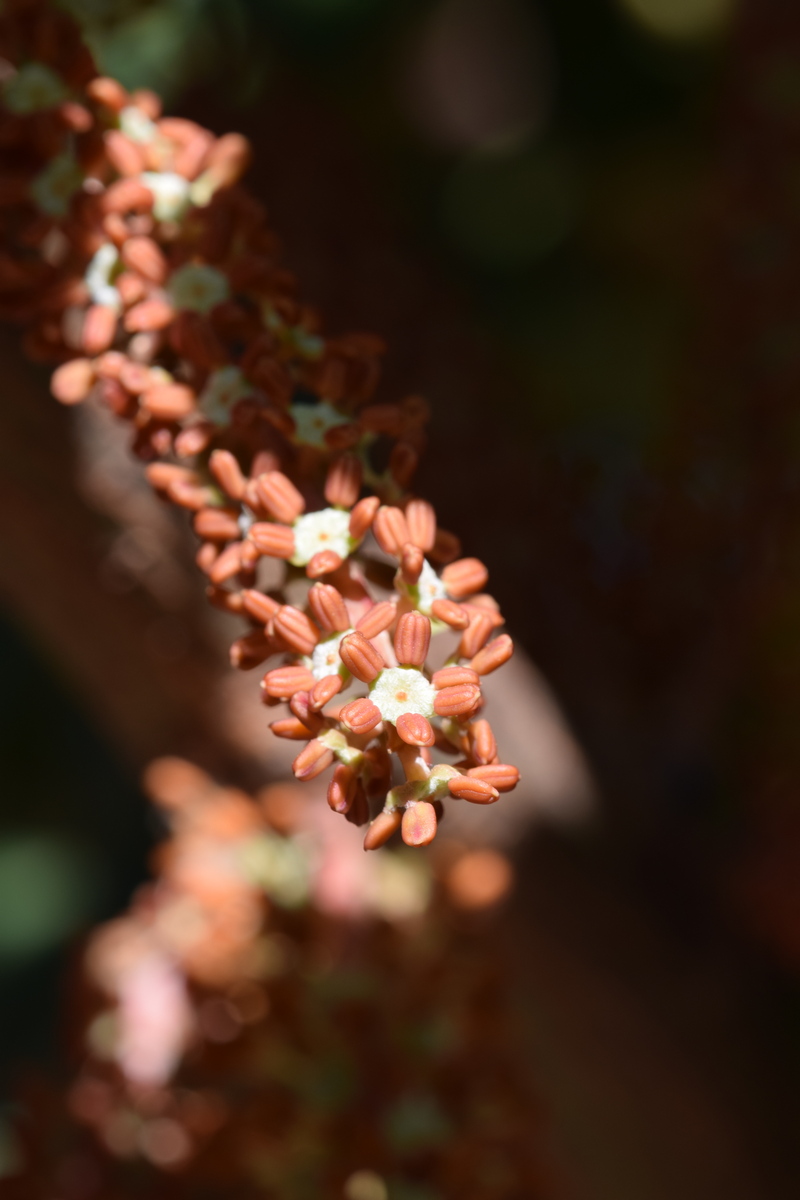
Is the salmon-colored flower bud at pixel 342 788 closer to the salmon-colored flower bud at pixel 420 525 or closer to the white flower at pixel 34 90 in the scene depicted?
the salmon-colored flower bud at pixel 420 525

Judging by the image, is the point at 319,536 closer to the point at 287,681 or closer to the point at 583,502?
the point at 287,681

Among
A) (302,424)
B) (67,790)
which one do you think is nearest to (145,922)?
(67,790)

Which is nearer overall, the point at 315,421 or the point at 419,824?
the point at 419,824

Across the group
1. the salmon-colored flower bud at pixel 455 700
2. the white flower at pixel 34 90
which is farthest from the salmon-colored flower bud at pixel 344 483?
the white flower at pixel 34 90

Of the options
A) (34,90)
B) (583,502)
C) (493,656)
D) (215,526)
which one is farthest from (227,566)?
(583,502)

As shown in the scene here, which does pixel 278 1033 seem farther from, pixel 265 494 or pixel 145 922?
pixel 265 494

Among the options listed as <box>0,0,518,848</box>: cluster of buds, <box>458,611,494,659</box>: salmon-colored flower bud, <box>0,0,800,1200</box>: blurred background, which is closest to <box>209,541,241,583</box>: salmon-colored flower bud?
<box>0,0,518,848</box>: cluster of buds
